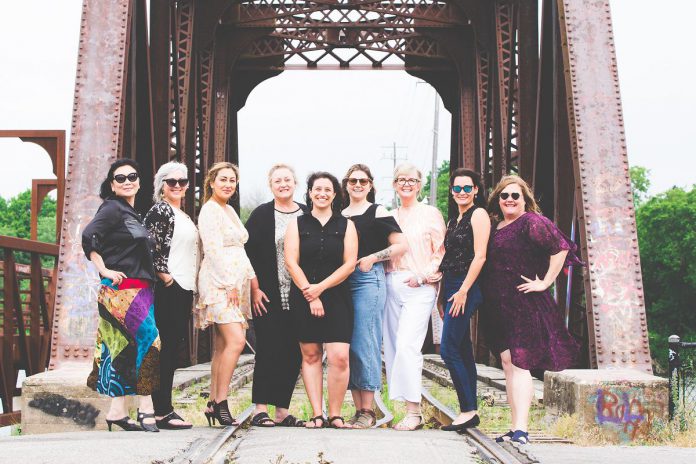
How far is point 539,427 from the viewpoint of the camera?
785 centimetres

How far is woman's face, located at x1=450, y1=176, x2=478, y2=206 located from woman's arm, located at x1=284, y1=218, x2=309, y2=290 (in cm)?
116

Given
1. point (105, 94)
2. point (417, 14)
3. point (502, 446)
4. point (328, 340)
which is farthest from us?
point (417, 14)

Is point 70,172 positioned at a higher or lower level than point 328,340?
higher

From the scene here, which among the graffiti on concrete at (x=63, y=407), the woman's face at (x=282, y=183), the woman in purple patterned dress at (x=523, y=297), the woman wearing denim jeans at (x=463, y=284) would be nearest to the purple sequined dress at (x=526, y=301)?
the woman in purple patterned dress at (x=523, y=297)

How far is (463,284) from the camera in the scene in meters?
6.76

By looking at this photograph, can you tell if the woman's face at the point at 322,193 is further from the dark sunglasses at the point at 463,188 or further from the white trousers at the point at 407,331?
the dark sunglasses at the point at 463,188

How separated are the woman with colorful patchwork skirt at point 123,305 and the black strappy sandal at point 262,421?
2.80 feet

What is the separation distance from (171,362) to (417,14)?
47.3ft

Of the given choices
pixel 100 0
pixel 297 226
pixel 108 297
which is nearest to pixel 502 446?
pixel 297 226

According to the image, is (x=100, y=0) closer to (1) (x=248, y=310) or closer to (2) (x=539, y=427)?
(1) (x=248, y=310)

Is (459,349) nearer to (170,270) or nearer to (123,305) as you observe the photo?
(170,270)

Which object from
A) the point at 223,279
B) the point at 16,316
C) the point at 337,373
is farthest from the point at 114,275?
the point at 16,316

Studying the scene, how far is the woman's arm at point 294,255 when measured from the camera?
23.2 ft

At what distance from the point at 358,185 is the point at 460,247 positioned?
3.06 feet
